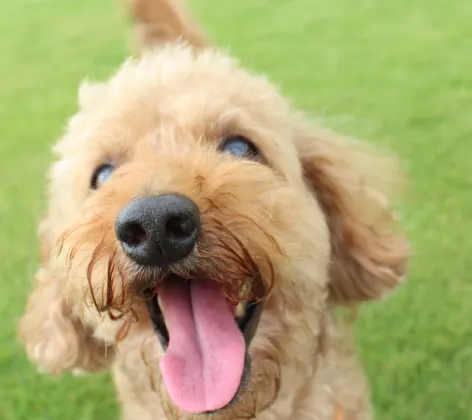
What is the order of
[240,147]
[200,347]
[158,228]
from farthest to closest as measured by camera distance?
[240,147] < [200,347] < [158,228]

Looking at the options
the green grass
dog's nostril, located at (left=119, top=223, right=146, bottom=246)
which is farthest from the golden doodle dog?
the green grass

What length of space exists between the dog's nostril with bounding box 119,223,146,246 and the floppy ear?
592 mm

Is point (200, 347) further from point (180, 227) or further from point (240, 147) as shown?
point (240, 147)

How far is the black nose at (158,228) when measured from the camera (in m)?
1.12

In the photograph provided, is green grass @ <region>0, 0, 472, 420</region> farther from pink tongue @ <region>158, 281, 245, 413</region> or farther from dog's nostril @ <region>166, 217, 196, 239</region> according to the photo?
dog's nostril @ <region>166, 217, 196, 239</region>

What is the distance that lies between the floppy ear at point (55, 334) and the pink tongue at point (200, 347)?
451mm

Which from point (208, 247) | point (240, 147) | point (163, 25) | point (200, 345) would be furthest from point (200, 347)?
point (163, 25)

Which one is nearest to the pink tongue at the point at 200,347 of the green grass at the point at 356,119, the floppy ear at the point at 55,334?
the floppy ear at the point at 55,334

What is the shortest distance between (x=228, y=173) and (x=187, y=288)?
24 cm

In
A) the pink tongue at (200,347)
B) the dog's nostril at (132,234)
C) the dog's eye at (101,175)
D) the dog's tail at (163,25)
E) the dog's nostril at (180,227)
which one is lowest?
the pink tongue at (200,347)

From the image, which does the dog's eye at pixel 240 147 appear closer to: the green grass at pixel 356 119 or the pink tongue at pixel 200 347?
the pink tongue at pixel 200 347

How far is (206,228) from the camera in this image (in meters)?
1.14

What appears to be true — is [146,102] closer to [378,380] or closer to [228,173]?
[228,173]

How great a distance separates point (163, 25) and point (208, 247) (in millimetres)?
1120
